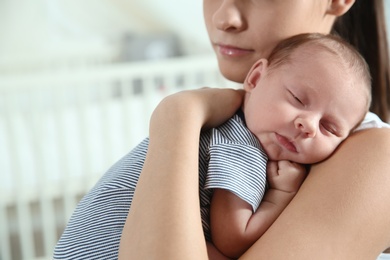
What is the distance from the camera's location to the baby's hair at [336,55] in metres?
0.89

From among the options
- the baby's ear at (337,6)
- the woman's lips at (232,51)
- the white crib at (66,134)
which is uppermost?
the baby's ear at (337,6)

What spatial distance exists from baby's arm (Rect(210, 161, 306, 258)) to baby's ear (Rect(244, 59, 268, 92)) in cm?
17

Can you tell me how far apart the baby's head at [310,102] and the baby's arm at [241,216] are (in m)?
0.06

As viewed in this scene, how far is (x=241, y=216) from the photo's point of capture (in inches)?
32.2

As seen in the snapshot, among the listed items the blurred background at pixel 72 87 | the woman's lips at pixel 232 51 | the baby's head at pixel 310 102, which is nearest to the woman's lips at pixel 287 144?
the baby's head at pixel 310 102

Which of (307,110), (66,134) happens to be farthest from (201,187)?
(66,134)

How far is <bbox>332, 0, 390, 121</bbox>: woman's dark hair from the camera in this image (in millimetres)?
1228

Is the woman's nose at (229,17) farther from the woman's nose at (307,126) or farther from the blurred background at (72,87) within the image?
the blurred background at (72,87)

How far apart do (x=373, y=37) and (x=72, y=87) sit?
2.14m

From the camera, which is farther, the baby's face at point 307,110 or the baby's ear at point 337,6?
the baby's ear at point 337,6

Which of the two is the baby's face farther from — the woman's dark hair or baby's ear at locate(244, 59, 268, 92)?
the woman's dark hair

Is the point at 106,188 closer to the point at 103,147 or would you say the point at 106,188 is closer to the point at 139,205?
the point at 139,205

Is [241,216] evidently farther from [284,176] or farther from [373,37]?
[373,37]

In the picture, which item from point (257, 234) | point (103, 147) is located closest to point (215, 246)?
point (257, 234)
